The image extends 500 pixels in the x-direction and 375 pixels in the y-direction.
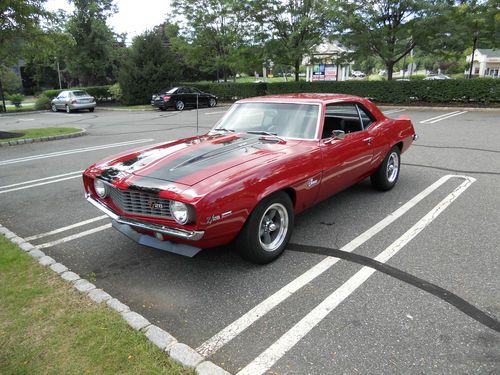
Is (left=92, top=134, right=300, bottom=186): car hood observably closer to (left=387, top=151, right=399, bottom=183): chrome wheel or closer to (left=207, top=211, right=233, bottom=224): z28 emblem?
(left=207, top=211, right=233, bottom=224): z28 emblem

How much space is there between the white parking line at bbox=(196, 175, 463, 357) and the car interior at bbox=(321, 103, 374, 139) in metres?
1.26

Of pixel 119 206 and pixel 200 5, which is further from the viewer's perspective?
pixel 200 5

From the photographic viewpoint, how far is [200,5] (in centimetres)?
2667

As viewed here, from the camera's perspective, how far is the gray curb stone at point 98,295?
312cm

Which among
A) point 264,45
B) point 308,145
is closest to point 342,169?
point 308,145

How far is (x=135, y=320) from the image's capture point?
284cm

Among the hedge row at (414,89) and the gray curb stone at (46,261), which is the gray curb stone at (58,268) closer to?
the gray curb stone at (46,261)

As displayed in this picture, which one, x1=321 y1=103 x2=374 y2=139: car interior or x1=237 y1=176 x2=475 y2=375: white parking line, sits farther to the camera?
x1=321 y1=103 x2=374 y2=139: car interior

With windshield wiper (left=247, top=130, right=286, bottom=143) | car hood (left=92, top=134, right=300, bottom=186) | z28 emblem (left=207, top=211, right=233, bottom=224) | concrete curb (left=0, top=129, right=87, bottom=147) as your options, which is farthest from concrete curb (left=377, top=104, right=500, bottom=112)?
z28 emblem (left=207, top=211, right=233, bottom=224)

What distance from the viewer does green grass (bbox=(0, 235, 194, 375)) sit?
2447mm

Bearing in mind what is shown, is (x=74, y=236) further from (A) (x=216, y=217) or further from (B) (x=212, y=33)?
(B) (x=212, y=33)

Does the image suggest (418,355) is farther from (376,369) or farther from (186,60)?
(186,60)

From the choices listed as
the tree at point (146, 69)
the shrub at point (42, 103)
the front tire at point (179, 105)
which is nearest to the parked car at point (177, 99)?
the front tire at point (179, 105)

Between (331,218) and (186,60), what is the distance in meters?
27.2
